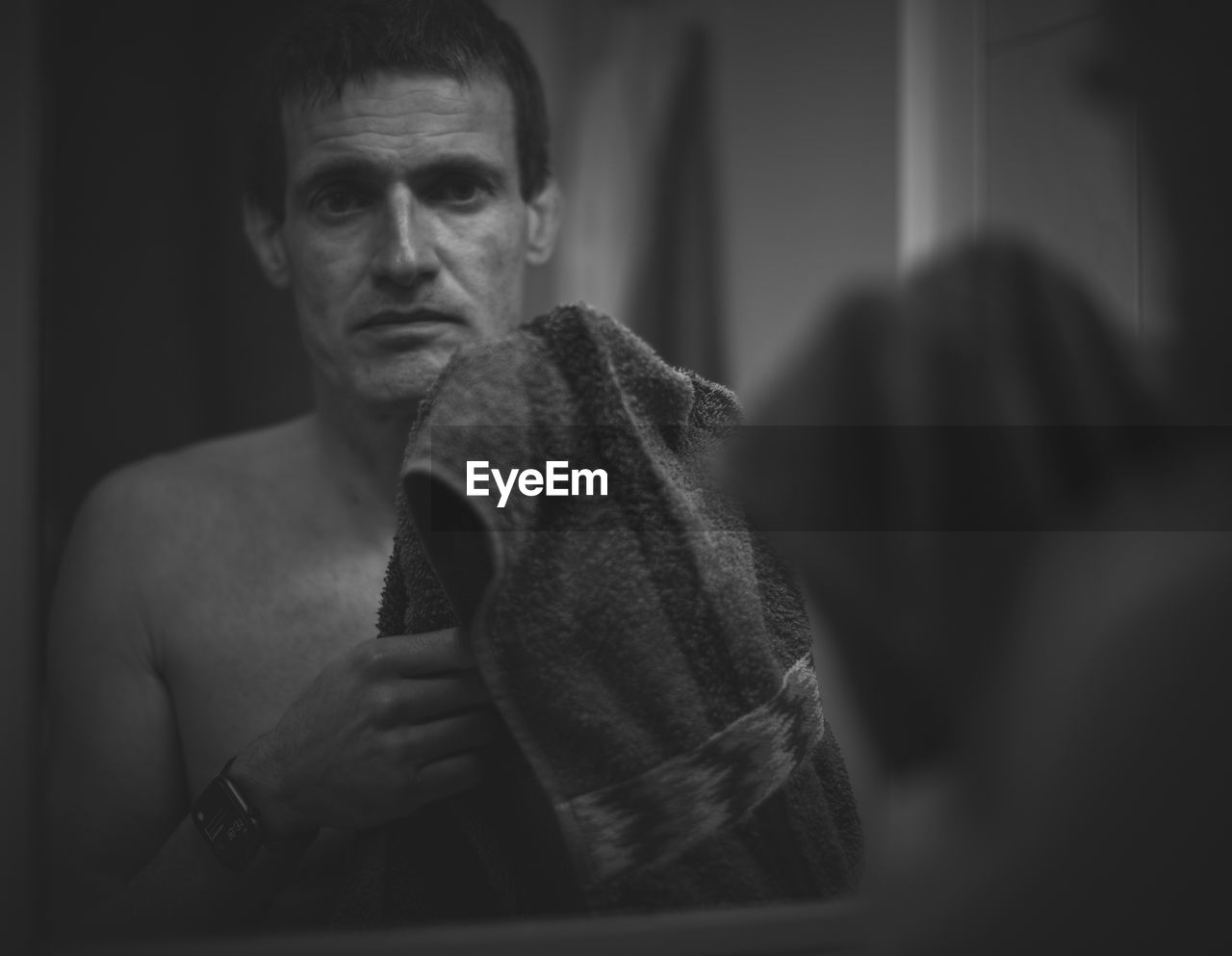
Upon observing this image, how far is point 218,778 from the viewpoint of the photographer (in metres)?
0.61

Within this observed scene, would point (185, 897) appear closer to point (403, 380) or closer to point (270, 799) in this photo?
point (270, 799)

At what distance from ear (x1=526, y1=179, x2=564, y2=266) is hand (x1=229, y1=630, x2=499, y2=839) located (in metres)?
0.25

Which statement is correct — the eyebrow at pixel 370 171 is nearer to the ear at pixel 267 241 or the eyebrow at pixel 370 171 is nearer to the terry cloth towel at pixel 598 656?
the ear at pixel 267 241

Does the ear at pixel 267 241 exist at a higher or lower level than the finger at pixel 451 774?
higher

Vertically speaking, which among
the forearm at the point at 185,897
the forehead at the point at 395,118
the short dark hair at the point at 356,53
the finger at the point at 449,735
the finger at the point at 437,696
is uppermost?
the short dark hair at the point at 356,53

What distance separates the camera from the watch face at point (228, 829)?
0.60 meters

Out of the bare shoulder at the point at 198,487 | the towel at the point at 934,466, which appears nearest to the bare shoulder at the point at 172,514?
the bare shoulder at the point at 198,487

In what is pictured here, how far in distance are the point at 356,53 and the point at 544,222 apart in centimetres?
15

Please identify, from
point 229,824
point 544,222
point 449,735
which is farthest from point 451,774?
point 544,222

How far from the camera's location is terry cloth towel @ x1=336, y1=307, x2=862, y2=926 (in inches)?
21.2

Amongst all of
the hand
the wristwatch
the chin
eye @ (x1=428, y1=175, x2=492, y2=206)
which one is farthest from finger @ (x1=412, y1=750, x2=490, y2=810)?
eye @ (x1=428, y1=175, x2=492, y2=206)

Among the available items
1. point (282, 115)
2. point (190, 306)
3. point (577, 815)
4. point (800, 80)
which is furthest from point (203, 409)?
point (800, 80)

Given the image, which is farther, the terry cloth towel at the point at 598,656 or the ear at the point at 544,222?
the ear at the point at 544,222

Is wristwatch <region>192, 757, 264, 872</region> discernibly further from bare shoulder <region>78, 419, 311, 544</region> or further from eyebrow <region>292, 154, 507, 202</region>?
eyebrow <region>292, 154, 507, 202</region>
